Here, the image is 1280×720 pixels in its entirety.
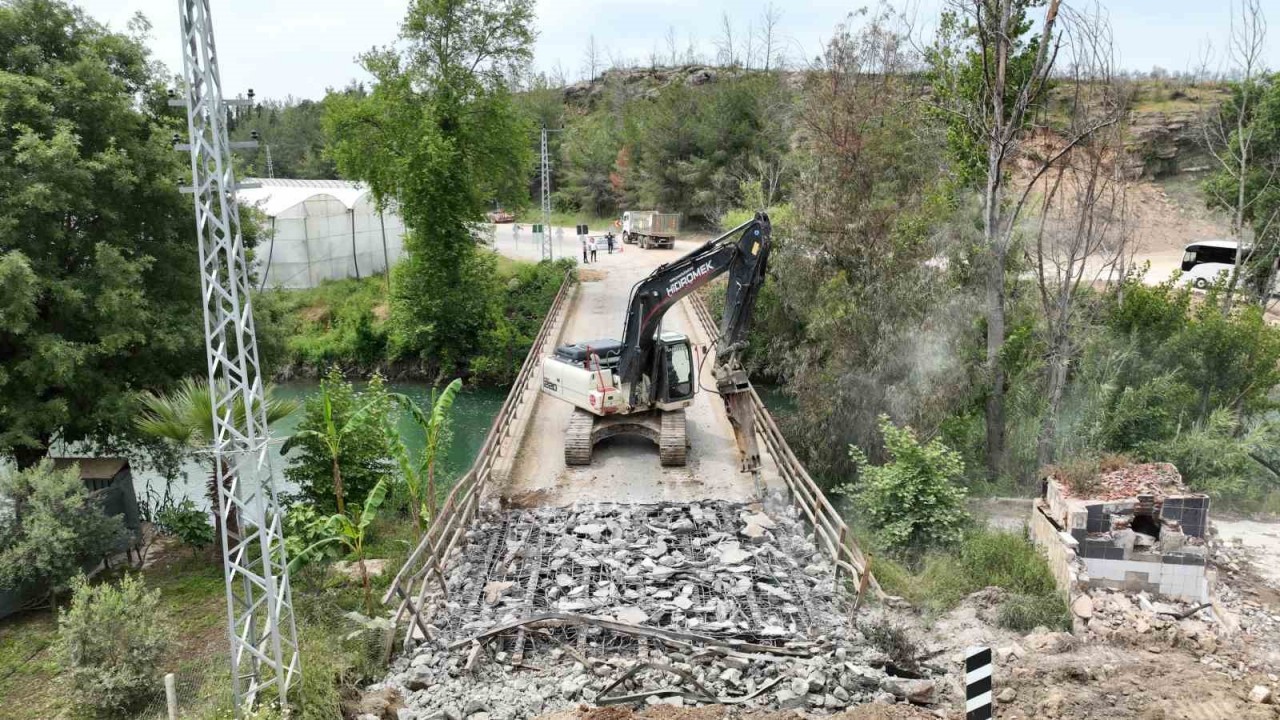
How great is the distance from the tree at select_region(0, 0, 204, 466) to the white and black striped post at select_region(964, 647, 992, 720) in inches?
575

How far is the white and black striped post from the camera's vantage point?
7.97 metres

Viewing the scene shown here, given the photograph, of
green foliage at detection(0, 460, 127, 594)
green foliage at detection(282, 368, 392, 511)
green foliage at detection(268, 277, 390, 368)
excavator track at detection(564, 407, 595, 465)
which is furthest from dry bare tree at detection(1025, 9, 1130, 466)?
green foliage at detection(268, 277, 390, 368)

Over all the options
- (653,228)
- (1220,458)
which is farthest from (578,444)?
(653,228)

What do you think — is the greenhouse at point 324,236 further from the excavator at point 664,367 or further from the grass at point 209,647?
the grass at point 209,647

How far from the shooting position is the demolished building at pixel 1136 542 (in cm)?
1209

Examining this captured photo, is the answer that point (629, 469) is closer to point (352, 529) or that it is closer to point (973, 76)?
point (352, 529)

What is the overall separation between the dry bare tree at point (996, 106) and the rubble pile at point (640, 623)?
7955 mm

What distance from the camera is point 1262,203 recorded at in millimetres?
25922

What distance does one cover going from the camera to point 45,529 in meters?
12.9

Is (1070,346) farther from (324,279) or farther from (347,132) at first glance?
(324,279)

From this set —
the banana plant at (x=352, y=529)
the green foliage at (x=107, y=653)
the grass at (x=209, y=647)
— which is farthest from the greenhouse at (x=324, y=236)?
the green foliage at (x=107, y=653)

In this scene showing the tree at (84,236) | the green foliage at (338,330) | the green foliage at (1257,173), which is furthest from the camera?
the green foliage at (338,330)

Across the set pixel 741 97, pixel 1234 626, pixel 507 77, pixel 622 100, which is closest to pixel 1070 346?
pixel 1234 626

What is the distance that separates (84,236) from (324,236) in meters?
22.2
